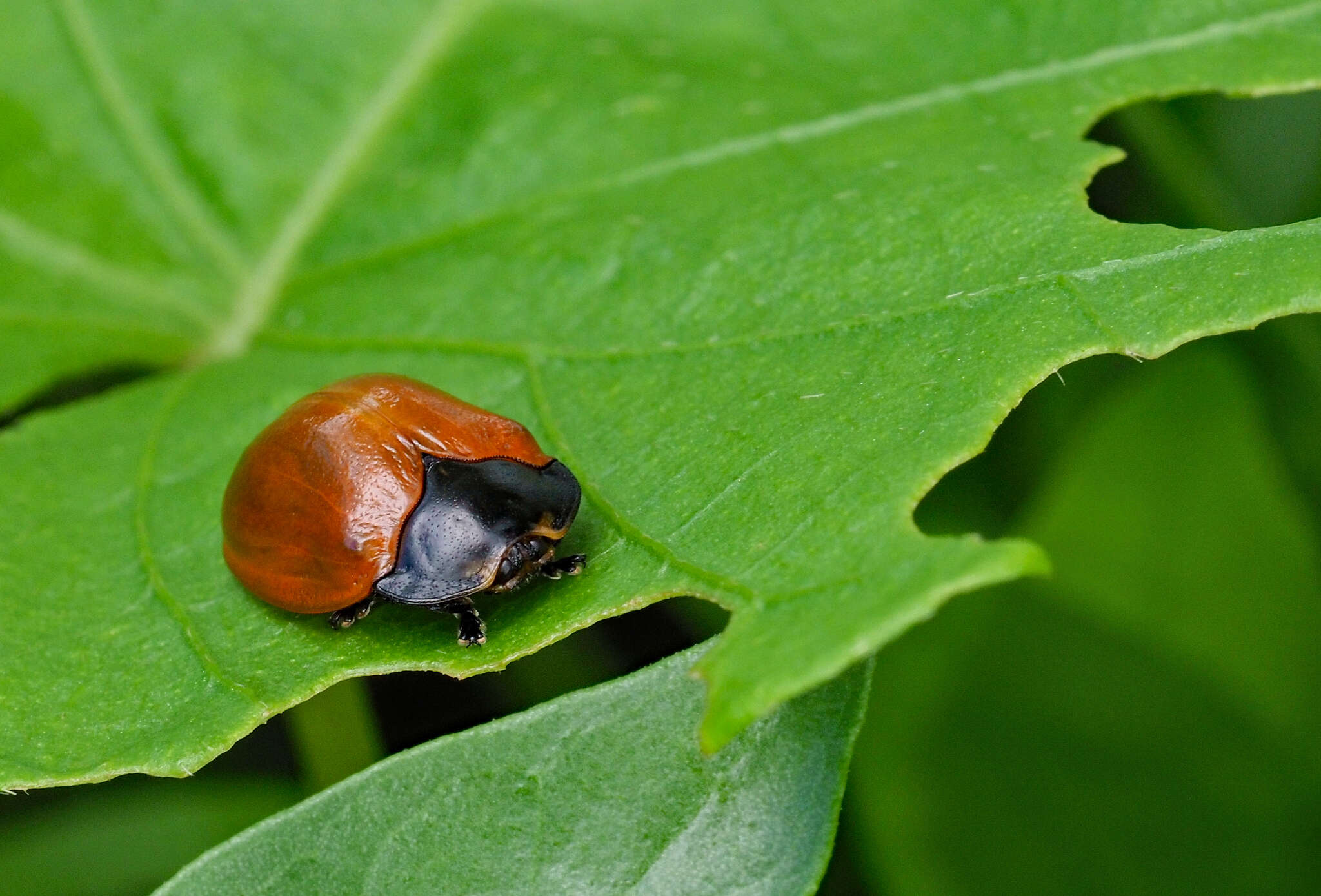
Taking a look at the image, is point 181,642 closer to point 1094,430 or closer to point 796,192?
point 796,192

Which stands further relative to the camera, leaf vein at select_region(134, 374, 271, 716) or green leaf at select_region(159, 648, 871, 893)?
leaf vein at select_region(134, 374, 271, 716)

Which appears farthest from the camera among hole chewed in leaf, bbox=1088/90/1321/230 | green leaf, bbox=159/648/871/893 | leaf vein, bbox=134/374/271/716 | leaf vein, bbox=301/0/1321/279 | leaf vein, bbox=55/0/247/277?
hole chewed in leaf, bbox=1088/90/1321/230

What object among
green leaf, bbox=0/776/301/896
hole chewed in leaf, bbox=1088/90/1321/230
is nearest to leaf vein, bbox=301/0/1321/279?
hole chewed in leaf, bbox=1088/90/1321/230

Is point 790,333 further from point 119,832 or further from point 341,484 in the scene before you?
point 119,832

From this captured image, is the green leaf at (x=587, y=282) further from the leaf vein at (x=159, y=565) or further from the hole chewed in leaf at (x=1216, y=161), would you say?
the hole chewed in leaf at (x=1216, y=161)

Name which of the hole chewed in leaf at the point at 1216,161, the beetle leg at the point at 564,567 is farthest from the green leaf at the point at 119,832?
the hole chewed in leaf at the point at 1216,161

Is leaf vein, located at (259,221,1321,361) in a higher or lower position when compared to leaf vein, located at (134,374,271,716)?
higher

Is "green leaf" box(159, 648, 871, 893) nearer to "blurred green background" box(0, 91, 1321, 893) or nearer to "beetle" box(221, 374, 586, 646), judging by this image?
"beetle" box(221, 374, 586, 646)

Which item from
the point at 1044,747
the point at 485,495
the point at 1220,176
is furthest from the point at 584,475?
the point at 1220,176
